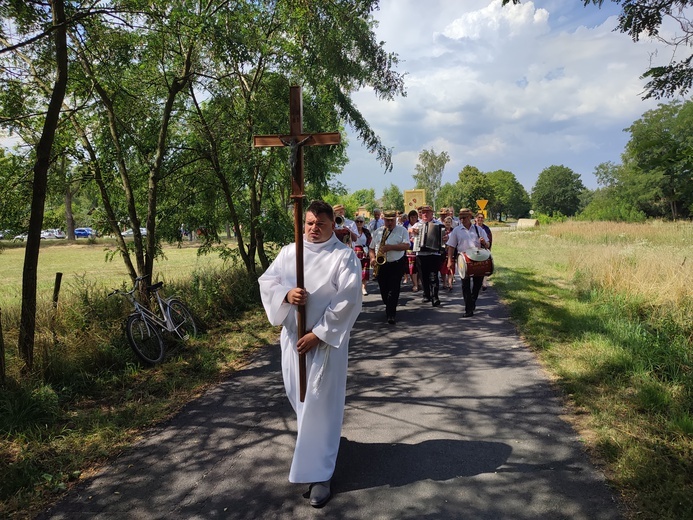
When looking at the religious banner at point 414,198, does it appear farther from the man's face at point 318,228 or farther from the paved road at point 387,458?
the man's face at point 318,228

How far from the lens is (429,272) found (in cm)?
984

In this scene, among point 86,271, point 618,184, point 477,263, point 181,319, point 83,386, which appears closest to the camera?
point 83,386

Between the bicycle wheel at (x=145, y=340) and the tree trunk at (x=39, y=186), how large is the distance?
3.91 ft

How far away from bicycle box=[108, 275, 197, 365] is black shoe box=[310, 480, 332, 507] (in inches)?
155

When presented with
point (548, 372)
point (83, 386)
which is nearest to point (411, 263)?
point (548, 372)

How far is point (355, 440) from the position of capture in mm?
3932

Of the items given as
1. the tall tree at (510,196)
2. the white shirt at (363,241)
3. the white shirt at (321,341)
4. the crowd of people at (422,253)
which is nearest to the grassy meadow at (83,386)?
the white shirt at (321,341)

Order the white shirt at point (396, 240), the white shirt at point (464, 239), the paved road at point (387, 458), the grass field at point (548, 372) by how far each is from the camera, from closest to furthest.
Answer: the paved road at point (387, 458)
the grass field at point (548, 372)
the white shirt at point (396, 240)
the white shirt at point (464, 239)

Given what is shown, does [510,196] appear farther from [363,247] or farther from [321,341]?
[321,341]

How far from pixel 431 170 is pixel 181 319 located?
72.7 meters

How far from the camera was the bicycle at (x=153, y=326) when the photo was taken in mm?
6211

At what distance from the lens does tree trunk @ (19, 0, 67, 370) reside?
494 centimetres

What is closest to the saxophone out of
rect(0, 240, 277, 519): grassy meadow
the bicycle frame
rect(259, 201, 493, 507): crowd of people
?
rect(0, 240, 277, 519): grassy meadow

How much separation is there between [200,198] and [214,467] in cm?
757
